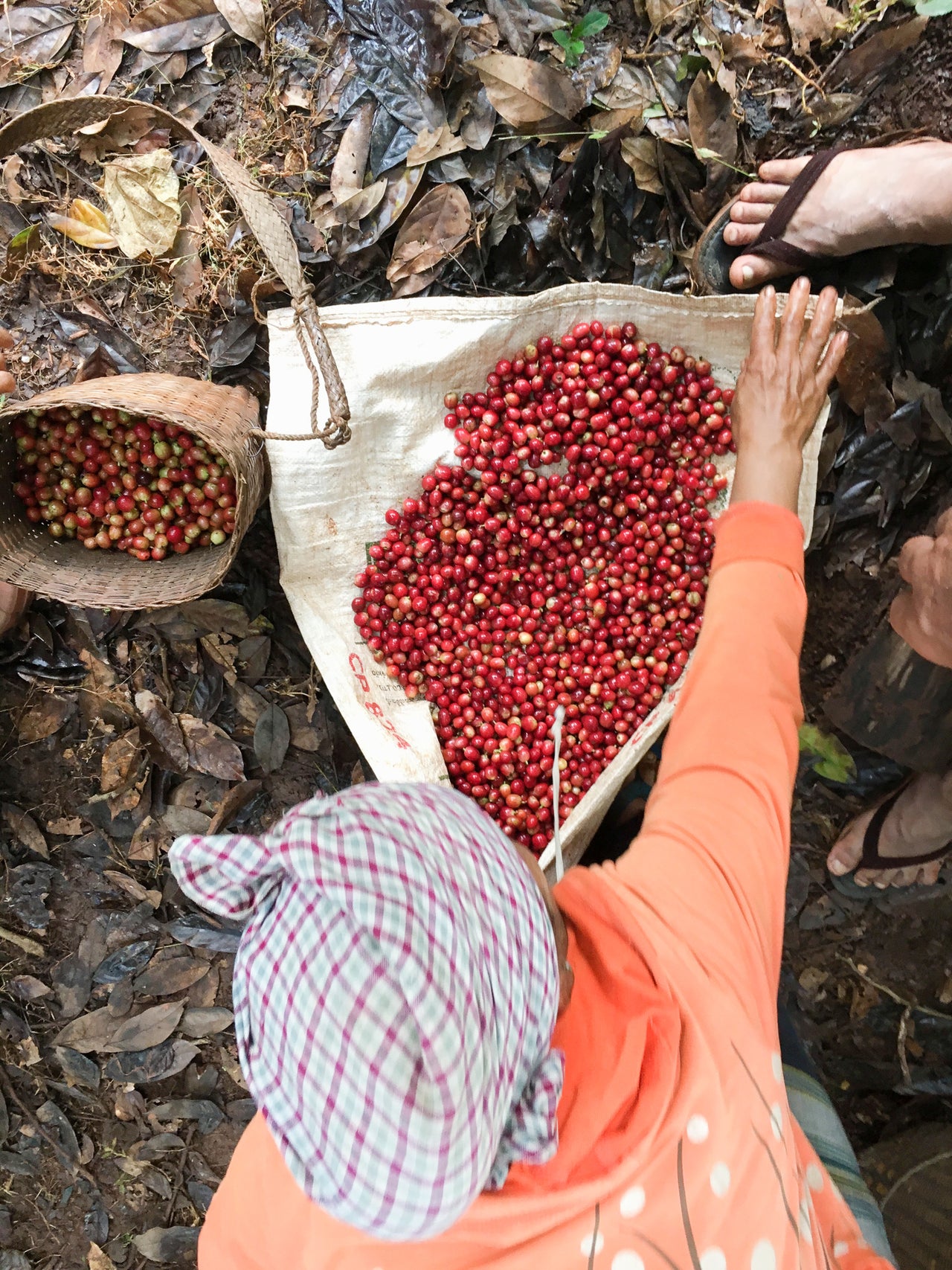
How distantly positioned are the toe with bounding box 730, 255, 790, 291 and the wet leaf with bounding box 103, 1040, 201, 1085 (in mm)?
2901

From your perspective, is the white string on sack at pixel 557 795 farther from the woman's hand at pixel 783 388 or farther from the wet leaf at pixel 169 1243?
the wet leaf at pixel 169 1243

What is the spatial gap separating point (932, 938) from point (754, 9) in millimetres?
2712

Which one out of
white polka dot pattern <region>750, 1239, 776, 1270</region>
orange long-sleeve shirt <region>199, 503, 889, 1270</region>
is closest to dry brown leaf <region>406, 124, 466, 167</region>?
orange long-sleeve shirt <region>199, 503, 889, 1270</region>

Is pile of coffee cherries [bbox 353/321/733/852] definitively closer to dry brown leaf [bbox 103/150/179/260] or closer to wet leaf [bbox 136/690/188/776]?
wet leaf [bbox 136/690/188/776]

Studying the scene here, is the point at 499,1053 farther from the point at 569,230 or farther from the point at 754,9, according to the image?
the point at 754,9

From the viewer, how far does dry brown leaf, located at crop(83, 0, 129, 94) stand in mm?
2215

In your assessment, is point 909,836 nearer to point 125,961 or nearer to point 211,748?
point 211,748

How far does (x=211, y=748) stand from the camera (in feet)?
8.18

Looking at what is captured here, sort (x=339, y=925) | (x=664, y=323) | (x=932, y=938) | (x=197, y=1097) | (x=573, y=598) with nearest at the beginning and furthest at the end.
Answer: (x=339, y=925), (x=664, y=323), (x=573, y=598), (x=932, y=938), (x=197, y=1097)

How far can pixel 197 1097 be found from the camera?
2656 mm

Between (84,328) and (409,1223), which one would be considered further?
(84,328)

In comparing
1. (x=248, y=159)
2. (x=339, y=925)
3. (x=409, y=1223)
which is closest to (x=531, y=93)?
(x=248, y=159)

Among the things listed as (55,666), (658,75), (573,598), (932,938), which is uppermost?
(658,75)

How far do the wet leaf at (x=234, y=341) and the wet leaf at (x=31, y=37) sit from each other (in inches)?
36.6
